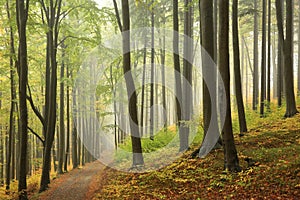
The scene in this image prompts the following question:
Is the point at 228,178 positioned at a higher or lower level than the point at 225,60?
lower

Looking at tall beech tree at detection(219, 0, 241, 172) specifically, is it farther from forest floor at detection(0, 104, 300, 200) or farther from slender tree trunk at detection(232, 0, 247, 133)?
slender tree trunk at detection(232, 0, 247, 133)

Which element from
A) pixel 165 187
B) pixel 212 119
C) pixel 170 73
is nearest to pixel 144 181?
pixel 165 187

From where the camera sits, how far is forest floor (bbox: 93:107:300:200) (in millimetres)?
7012

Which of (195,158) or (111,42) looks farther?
(111,42)

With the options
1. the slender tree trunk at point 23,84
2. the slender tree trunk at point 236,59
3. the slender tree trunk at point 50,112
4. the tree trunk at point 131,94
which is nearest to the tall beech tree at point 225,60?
the tree trunk at point 131,94

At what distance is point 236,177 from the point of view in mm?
8086

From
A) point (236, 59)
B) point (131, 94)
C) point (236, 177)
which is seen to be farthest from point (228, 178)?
point (236, 59)

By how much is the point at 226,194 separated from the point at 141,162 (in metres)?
6.12

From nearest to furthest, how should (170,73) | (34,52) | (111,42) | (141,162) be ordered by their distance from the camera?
(141,162), (34,52), (111,42), (170,73)

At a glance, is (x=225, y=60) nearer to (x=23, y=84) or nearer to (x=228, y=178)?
(x=228, y=178)

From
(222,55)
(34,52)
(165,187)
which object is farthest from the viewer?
(34,52)

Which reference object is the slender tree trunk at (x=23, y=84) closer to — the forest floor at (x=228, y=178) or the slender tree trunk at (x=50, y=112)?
the forest floor at (x=228, y=178)

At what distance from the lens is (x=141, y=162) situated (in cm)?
1294

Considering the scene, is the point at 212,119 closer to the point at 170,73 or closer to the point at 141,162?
the point at 141,162
